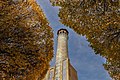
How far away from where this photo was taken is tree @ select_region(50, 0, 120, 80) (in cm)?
823

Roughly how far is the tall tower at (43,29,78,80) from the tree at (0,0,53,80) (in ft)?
47.5

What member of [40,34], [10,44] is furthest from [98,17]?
[10,44]

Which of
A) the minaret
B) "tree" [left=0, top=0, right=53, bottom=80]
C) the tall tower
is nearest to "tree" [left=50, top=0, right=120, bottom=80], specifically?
"tree" [left=0, top=0, right=53, bottom=80]

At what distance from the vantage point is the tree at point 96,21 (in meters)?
8.23

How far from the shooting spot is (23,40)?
929 centimetres

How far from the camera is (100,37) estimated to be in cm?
913

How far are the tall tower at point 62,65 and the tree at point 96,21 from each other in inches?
616

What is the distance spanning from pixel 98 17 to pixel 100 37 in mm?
1046

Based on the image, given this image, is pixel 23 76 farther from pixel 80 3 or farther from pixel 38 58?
pixel 80 3

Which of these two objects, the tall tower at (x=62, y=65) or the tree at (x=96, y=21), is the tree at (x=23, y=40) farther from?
the tall tower at (x=62, y=65)

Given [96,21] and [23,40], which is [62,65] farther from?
[96,21]

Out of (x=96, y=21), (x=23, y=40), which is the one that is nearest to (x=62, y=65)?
(x=23, y=40)

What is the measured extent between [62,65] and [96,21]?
69.4 ft

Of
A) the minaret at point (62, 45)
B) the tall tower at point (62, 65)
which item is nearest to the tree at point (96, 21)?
the tall tower at point (62, 65)
